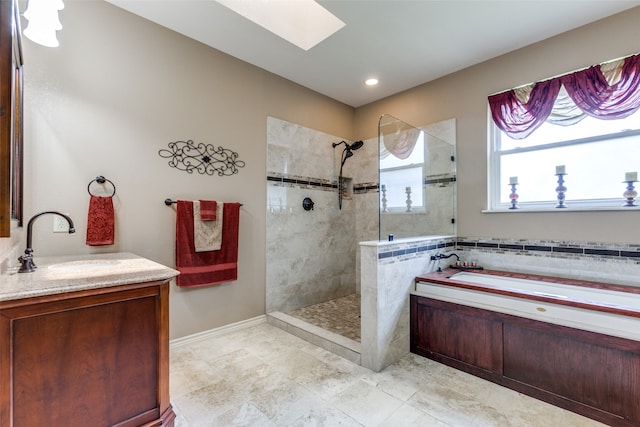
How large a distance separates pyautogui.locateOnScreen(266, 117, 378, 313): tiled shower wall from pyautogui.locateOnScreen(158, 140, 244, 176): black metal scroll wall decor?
0.44 m

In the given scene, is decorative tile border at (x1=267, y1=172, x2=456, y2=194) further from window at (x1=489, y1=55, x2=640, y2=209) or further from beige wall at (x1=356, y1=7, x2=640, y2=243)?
window at (x1=489, y1=55, x2=640, y2=209)

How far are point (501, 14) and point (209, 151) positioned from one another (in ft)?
8.58

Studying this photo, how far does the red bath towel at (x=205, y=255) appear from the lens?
7.91 feet

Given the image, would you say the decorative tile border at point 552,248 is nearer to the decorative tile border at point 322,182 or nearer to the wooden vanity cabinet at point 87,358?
the decorative tile border at point 322,182

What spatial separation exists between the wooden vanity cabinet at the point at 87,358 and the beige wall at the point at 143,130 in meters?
1.08

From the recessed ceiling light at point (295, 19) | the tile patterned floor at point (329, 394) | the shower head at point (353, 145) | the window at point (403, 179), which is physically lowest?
the tile patterned floor at point (329, 394)

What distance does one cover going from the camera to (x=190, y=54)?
8.32 feet

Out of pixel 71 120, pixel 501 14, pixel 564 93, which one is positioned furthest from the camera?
pixel 564 93

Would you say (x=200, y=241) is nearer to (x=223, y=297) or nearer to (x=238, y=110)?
(x=223, y=297)

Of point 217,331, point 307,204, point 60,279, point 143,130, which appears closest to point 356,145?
point 307,204

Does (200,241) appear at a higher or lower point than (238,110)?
lower

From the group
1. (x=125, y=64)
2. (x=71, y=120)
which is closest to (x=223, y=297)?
A: (x=71, y=120)

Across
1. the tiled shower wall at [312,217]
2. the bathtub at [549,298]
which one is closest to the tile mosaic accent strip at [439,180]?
the tiled shower wall at [312,217]

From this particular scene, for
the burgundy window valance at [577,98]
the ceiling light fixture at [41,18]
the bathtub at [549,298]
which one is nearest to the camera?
the ceiling light fixture at [41,18]
